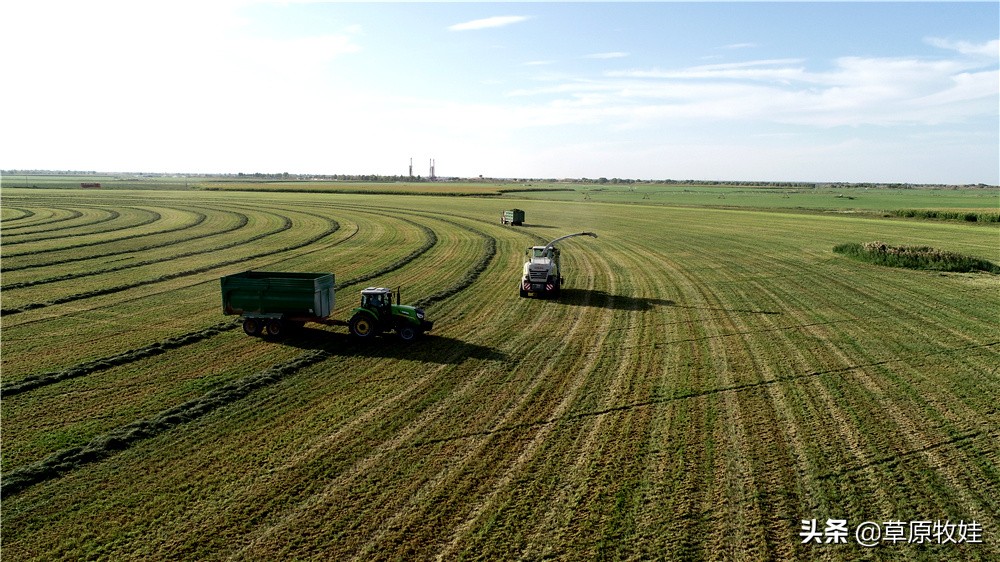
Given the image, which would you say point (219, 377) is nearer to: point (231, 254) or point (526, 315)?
point (526, 315)

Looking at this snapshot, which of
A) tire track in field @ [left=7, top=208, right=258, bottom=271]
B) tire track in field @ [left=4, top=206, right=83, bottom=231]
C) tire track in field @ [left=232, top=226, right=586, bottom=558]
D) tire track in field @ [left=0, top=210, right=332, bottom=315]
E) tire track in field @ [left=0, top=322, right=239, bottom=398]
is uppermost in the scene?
tire track in field @ [left=4, top=206, right=83, bottom=231]

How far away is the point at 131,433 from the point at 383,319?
8130 mm

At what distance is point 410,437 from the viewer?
1223 centimetres

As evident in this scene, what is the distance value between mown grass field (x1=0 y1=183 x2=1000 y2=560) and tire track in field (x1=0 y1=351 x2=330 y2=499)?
0.05 m

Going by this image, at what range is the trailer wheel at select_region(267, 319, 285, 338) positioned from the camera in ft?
61.7

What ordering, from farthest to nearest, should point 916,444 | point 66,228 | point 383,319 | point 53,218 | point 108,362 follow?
1. point 53,218
2. point 66,228
3. point 383,319
4. point 108,362
5. point 916,444

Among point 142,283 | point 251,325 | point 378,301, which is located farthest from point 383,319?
point 142,283

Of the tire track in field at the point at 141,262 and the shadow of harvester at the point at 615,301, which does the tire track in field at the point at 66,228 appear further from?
the shadow of harvester at the point at 615,301

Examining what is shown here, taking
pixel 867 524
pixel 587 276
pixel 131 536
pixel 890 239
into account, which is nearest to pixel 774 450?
pixel 867 524

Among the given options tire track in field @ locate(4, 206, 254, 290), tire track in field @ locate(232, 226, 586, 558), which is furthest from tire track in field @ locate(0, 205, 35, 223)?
Result: tire track in field @ locate(232, 226, 586, 558)

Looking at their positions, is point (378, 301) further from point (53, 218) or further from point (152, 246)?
point (53, 218)

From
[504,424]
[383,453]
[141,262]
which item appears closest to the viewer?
[383,453]

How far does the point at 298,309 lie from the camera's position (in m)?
18.9

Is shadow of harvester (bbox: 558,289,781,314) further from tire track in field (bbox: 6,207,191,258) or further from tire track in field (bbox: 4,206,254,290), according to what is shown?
tire track in field (bbox: 6,207,191,258)
